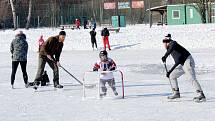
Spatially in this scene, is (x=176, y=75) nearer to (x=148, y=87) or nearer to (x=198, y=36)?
(x=148, y=87)

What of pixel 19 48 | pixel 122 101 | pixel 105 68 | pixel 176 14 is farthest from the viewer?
pixel 176 14

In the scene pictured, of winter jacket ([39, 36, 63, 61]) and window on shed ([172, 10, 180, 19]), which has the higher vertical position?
window on shed ([172, 10, 180, 19])

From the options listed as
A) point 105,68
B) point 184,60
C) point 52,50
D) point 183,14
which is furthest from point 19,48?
point 183,14

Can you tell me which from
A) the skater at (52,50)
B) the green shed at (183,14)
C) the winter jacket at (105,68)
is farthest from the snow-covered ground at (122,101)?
the green shed at (183,14)

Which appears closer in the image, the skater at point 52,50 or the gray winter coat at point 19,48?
the skater at point 52,50

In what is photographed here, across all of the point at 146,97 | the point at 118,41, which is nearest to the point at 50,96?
the point at 146,97

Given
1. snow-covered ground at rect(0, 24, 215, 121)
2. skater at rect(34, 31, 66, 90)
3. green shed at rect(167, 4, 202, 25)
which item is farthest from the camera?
green shed at rect(167, 4, 202, 25)

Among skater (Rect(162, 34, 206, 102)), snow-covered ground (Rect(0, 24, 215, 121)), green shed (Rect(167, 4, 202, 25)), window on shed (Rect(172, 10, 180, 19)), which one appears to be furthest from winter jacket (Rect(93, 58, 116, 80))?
window on shed (Rect(172, 10, 180, 19))

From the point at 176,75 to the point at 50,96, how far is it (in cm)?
291

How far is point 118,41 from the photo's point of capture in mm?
32625

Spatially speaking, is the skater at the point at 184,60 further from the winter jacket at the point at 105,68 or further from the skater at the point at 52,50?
the skater at the point at 52,50

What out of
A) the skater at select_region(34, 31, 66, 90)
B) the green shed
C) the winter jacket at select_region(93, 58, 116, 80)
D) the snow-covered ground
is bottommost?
the snow-covered ground

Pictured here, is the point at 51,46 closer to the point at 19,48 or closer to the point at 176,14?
the point at 19,48

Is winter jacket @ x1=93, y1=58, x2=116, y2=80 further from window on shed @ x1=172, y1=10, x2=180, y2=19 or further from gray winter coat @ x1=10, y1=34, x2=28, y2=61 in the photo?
window on shed @ x1=172, y1=10, x2=180, y2=19
